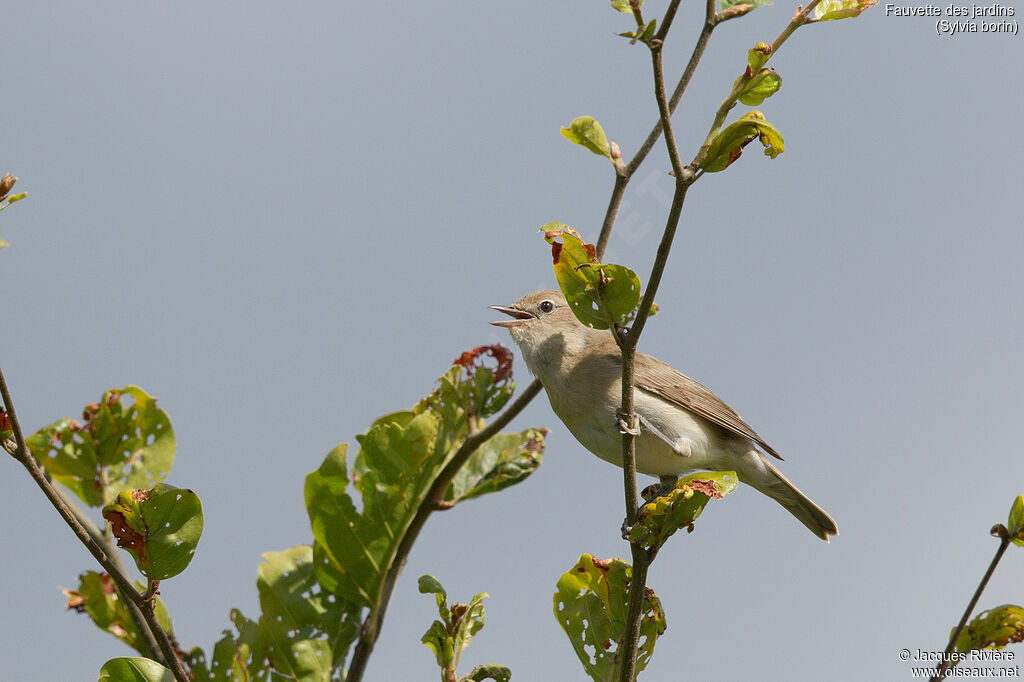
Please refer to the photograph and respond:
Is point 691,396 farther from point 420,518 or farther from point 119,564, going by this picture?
point 119,564

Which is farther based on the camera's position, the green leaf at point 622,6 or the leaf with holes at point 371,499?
the leaf with holes at point 371,499

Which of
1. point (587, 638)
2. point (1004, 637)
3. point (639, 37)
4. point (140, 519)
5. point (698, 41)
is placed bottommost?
point (1004, 637)

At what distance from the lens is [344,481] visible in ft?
9.32

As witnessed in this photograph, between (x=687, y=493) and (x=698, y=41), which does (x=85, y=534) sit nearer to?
(x=687, y=493)

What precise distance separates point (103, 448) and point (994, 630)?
9.86 ft

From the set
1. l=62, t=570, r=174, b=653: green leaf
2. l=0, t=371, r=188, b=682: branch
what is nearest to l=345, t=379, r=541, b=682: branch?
l=0, t=371, r=188, b=682: branch

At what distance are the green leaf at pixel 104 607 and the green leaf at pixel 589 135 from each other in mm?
2223

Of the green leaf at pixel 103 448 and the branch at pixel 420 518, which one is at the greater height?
the green leaf at pixel 103 448

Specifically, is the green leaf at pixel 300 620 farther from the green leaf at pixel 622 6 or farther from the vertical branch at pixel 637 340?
the green leaf at pixel 622 6

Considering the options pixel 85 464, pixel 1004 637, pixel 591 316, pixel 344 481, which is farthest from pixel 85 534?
pixel 1004 637

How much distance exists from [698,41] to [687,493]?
1.43 m

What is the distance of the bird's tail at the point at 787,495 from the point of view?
20.0 ft

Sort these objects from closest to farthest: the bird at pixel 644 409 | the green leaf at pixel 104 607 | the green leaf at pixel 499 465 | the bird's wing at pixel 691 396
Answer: the green leaf at pixel 499 465 → the green leaf at pixel 104 607 → the bird at pixel 644 409 → the bird's wing at pixel 691 396

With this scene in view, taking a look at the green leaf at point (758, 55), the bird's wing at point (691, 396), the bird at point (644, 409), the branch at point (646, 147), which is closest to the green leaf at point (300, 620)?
the branch at point (646, 147)
